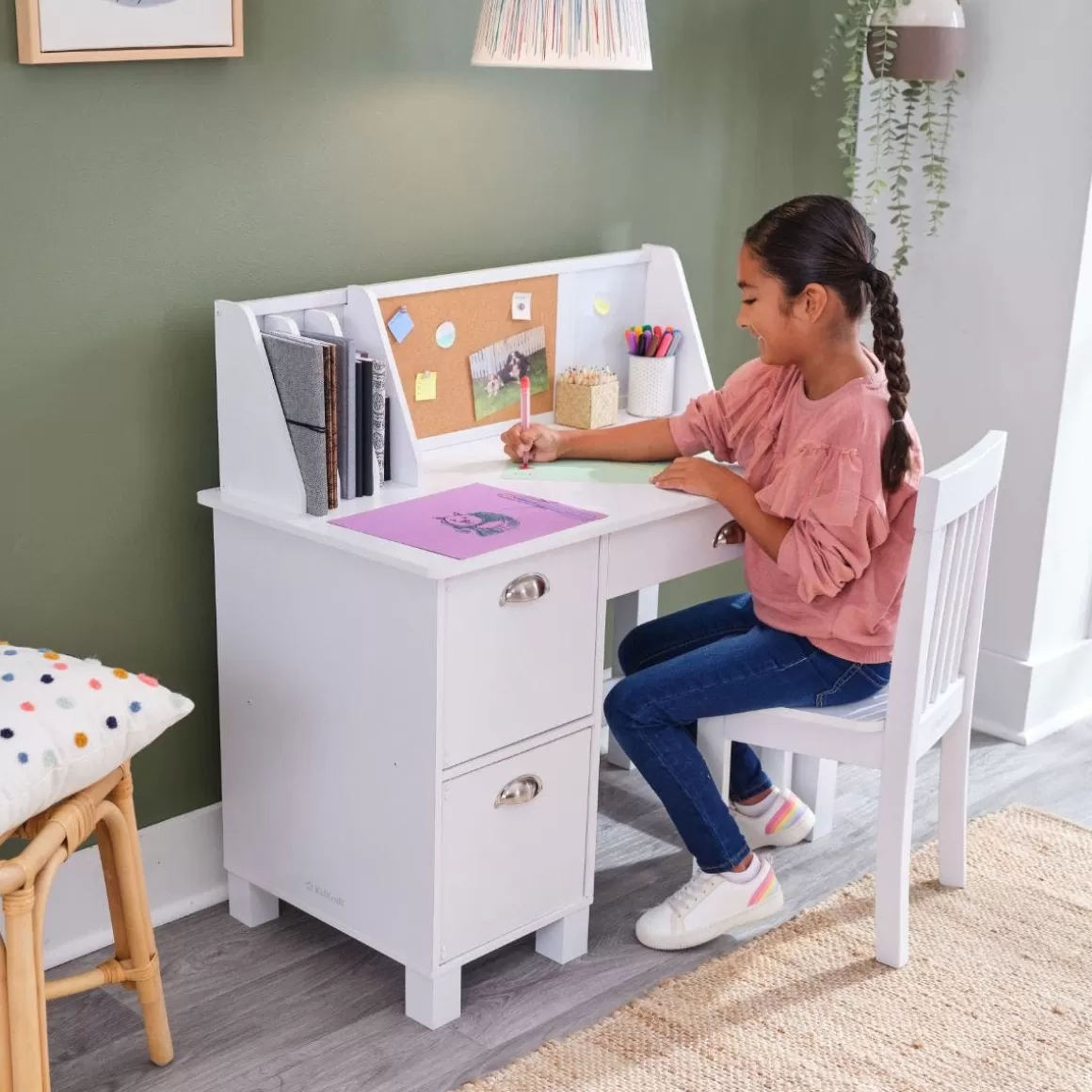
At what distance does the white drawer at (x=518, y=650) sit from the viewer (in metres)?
2.01

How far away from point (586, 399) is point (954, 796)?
2.82 ft

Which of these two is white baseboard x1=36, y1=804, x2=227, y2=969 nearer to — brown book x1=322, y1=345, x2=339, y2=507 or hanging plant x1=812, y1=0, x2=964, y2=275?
brown book x1=322, y1=345, x2=339, y2=507

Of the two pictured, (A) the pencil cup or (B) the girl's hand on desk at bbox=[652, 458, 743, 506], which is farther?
(A) the pencil cup

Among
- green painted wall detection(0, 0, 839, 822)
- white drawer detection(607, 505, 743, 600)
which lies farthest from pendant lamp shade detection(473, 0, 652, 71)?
white drawer detection(607, 505, 743, 600)

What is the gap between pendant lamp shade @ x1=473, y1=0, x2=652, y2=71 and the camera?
220 cm

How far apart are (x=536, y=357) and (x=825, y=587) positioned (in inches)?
28.5

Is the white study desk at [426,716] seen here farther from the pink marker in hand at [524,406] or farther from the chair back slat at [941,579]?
the chair back slat at [941,579]

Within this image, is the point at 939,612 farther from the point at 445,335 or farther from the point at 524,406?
the point at 445,335

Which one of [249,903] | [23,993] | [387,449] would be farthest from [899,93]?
[23,993]

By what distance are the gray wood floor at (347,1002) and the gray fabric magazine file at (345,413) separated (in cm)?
69

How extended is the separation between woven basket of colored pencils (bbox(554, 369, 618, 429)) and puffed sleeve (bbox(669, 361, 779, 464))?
0.19m

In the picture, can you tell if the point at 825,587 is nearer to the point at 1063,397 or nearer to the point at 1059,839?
the point at 1059,839

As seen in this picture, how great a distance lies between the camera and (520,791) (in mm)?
2150

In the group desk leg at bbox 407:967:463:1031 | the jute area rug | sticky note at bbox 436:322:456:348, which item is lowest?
the jute area rug
